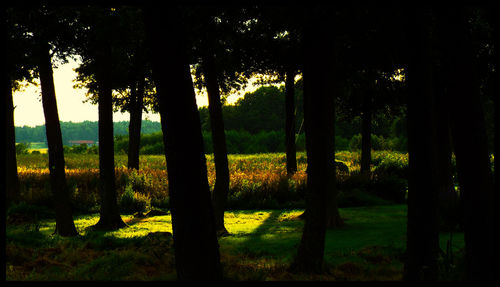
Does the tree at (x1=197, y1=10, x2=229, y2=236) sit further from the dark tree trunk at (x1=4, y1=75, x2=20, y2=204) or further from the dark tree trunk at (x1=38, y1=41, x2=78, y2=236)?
the dark tree trunk at (x1=4, y1=75, x2=20, y2=204)

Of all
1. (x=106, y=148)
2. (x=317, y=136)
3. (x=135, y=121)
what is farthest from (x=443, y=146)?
(x=135, y=121)

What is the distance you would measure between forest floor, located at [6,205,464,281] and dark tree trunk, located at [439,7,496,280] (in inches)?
35.3

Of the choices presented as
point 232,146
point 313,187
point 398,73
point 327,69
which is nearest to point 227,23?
point 327,69

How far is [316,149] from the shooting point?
822cm

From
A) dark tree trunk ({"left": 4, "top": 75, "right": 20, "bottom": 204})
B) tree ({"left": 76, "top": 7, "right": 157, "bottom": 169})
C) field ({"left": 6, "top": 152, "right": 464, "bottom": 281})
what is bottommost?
field ({"left": 6, "top": 152, "right": 464, "bottom": 281})

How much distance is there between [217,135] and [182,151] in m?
7.51

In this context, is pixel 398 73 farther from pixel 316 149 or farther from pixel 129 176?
pixel 129 176

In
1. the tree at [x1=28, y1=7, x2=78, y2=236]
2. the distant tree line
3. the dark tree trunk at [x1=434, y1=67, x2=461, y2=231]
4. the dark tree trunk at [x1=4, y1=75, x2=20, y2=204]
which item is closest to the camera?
the tree at [x1=28, y1=7, x2=78, y2=236]

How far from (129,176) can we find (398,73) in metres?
12.9

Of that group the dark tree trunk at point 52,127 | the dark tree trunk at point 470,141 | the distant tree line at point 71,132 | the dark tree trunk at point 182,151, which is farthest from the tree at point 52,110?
the distant tree line at point 71,132

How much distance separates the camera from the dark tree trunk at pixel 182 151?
5.96 metres

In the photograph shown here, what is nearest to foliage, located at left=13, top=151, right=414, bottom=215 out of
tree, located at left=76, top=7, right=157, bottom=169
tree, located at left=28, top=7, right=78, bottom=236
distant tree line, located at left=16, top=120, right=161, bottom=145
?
tree, located at left=76, top=7, right=157, bottom=169

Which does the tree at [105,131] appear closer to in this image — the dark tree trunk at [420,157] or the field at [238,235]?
the field at [238,235]

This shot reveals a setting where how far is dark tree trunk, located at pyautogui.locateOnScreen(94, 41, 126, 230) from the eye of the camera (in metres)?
14.7
